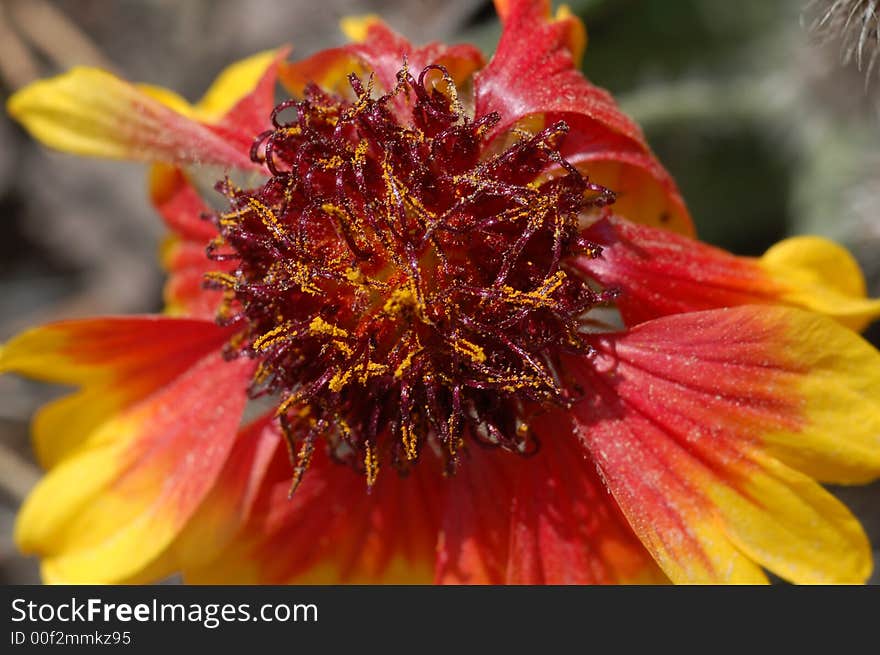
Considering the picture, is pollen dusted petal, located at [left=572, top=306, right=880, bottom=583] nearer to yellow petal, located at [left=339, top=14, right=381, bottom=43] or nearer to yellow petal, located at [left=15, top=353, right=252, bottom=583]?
yellow petal, located at [left=15, top=353, right=252, bottom=583]

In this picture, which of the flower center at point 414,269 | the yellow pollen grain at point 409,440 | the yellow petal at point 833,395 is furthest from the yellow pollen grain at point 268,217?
the yellow petal at point 833,395

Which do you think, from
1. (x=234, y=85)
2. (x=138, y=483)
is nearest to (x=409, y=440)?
(x=138, y=483)

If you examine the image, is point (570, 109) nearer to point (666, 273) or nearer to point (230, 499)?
point (666, 273)

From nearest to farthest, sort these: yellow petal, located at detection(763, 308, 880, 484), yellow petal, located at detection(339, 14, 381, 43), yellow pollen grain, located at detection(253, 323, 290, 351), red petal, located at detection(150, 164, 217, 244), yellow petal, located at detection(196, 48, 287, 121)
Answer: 1. yellow petal, located at detection(763, 308, 880, 484)
2. yellow pollen grain, located at detection(253, 323, 290, 351)
3. yellow petal, located at detection(339, 14, 381, 43)
4. red petal, located at detection(150, 164, 217, 244)
5. yellow petal, located at detection(196, 48, 287, 121)

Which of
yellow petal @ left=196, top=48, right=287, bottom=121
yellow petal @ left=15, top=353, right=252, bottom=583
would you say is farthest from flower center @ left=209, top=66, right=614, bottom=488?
yellow petal @ left=196, top=48, right=287, bottom=121

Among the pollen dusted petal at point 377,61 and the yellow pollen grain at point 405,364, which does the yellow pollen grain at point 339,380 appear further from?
the pollen dusted petal at point 377,61

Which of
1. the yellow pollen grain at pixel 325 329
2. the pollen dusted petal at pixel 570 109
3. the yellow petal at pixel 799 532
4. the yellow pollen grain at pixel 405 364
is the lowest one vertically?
the yellow petal at pixel 799 532
